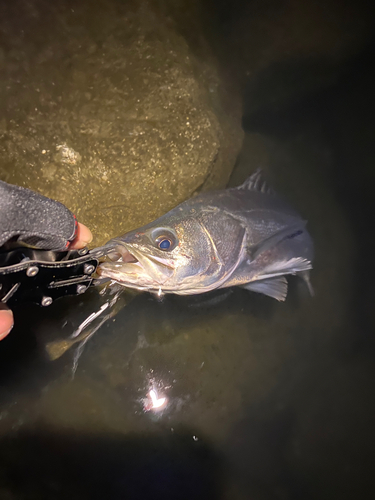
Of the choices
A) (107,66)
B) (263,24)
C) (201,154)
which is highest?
(263,24)

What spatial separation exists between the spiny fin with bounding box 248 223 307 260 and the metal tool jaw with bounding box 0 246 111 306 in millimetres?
1426

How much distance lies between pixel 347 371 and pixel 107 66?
4664mm

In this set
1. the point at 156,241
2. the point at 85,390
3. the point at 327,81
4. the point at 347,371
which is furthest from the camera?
the point at 327,81

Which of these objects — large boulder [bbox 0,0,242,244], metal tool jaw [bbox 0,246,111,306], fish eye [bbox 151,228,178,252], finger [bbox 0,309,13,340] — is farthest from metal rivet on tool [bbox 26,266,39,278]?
large boulder [bbox 0,0,242,244]

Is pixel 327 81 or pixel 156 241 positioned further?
pixel 327 81

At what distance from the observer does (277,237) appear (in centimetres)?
291

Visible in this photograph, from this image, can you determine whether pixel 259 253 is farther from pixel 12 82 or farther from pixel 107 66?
pixel 12 82

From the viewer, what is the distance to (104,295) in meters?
2.85

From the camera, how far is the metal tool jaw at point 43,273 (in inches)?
63.5

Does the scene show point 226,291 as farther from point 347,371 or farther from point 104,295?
point 347,371

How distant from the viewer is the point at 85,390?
2.91 m

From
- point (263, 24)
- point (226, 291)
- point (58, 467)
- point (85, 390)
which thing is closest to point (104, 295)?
point (85, 390)

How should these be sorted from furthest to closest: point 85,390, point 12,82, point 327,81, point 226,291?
point 327,81 → point 226,291 → point 85,390 → point 12,82

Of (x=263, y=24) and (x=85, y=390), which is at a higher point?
(x=263, y=24)
